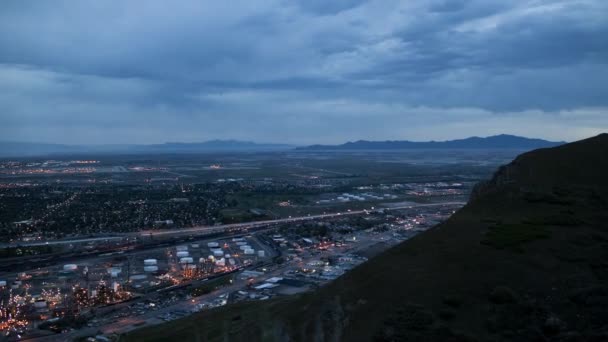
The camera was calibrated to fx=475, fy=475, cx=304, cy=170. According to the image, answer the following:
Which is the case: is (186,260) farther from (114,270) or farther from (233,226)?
(233,226)

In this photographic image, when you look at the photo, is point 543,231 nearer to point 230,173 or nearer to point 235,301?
point 235,301

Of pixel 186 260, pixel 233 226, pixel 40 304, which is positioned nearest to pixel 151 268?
pixel 186 260

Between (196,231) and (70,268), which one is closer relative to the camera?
(70,268)

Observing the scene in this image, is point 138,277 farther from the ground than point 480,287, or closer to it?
closer to it

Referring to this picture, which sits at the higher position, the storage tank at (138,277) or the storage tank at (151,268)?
the storage tank at (151,268)

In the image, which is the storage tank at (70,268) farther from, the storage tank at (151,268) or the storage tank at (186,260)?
the storage tank at (186,260)

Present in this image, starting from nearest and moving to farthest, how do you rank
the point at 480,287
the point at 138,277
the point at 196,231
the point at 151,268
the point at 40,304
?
the point at 480,287, the point at 40,304, the point at 138,277, the point at 151,268, the point at 196,231

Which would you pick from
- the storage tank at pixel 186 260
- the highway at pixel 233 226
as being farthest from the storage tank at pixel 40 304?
the highway at pixel 233 226

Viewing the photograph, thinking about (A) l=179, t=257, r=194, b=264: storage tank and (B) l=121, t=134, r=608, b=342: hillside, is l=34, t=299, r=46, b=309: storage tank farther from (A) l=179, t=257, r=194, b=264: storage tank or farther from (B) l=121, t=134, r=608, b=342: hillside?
(A) l=179, t=257, r=194, b=264: storage tank
